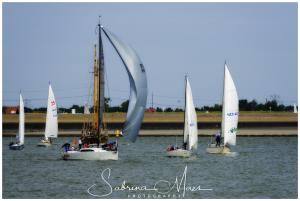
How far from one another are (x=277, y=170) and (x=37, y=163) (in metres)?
15.0

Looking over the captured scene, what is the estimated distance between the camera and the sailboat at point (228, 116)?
67375mm

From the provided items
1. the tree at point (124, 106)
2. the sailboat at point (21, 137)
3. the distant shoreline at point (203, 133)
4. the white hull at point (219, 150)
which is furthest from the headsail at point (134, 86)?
the tree at point (124, 106)

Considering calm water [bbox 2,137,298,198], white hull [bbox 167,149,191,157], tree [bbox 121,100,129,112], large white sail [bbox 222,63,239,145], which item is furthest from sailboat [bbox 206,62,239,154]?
tree [bbox 121,100,129,112]

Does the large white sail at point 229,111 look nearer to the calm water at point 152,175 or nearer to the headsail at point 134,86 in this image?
the calm water at point 152,175

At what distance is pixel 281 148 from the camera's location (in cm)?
8019

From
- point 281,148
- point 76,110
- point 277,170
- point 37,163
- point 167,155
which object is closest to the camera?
point 277,170

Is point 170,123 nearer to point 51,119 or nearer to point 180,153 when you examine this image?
point 51,119

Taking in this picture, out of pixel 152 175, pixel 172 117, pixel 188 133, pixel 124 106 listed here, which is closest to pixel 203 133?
pixel 172 117

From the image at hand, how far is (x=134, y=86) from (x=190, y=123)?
9.67 m

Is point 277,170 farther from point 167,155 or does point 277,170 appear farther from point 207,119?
point 207,119

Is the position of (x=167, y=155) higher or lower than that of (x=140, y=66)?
lower

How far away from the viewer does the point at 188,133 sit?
63750 mm

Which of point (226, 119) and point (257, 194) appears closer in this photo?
point (257, 194)

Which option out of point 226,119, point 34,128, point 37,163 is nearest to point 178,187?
point 37,163
